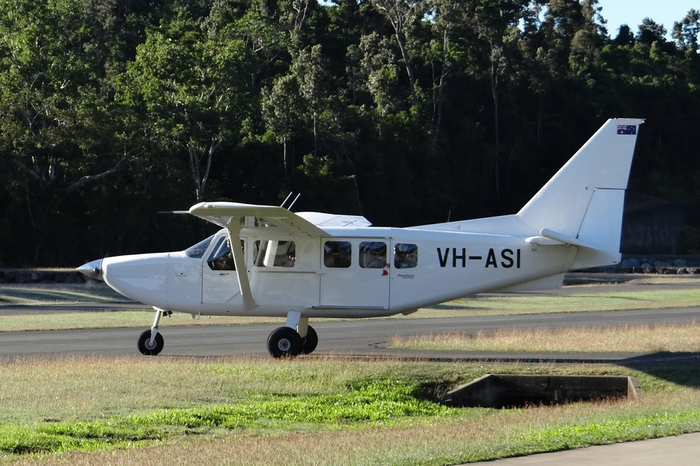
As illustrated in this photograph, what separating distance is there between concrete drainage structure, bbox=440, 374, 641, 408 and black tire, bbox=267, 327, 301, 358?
3901mm

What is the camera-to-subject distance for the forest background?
5684cm

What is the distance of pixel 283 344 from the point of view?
64.6ft

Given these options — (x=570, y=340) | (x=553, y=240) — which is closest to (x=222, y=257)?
(x=553, y=240)

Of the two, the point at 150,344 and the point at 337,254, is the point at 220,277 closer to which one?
the point at 150,344

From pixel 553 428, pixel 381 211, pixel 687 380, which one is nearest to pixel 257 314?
pixel 687 380

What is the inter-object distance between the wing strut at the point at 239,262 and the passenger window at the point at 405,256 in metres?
2.79

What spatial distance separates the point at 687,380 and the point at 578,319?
1514 centimetres

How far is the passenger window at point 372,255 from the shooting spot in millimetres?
19938

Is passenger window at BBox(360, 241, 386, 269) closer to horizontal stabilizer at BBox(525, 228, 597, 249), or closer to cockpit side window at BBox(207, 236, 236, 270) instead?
cockpit side window at BBox(207, 236, 236, 270)

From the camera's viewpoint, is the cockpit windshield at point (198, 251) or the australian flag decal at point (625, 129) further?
the cockpit windshield at point (198, 251)

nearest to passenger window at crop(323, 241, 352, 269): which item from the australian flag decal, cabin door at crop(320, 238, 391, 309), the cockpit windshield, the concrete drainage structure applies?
cabin door at crop(320, 238, 391, 309)

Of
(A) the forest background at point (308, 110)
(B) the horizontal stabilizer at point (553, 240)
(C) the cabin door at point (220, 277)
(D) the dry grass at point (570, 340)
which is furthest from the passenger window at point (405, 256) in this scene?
(A) the forest background at point (308, 110)

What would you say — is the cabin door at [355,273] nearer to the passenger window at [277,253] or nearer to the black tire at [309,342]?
the passenger window at [277,253]

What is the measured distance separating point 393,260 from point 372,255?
0.41 m
